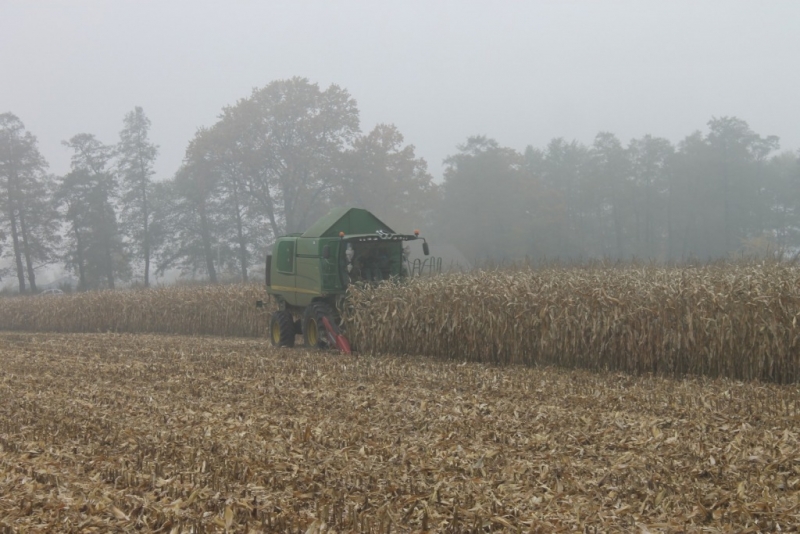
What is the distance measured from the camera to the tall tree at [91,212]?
59.1 metres

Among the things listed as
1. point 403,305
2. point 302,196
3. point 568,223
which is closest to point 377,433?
point 403,305

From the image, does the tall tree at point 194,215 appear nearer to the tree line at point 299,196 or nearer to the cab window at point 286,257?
the tree line at point 299,196

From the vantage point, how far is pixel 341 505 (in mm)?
5609

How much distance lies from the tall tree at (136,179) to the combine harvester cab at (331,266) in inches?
1878

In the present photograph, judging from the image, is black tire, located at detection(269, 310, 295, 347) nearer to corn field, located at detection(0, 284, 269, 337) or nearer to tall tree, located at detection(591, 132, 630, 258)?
corn field, located at detection(0, 284, 269, 337)

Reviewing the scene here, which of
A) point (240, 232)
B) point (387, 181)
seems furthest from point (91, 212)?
point (387, 181)

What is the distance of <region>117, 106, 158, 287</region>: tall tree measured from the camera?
62.4m

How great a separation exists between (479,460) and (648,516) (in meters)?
1.65

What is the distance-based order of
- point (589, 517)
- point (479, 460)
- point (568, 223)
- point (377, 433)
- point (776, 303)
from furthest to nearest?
point (568, 223), point (776, 303), point (377, 433), point (479, 460), point (589, 517)

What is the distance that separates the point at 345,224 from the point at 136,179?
1978 inches

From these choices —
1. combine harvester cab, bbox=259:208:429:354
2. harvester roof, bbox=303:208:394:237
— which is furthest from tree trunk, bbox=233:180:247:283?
harvester roof, bbox=303:208:394:237

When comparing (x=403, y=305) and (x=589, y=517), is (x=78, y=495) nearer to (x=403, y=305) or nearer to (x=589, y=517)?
(x=589, y=517)

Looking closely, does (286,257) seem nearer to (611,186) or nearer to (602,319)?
(602,319)

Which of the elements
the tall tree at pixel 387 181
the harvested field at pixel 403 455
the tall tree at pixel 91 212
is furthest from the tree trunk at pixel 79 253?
the harvested field at pixel 403 455
